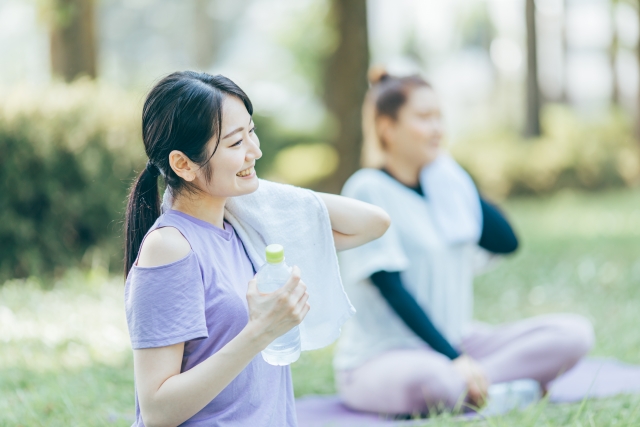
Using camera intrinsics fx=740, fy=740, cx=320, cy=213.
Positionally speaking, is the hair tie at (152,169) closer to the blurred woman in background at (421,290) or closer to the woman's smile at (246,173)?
the woman's smile at (246,173)

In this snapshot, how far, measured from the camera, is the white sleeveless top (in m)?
3.23

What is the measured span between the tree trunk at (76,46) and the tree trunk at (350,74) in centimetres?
284

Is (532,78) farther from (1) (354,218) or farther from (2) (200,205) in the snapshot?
(2) (200,205)

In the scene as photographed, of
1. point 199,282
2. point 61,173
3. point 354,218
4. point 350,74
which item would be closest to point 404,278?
point 354,218

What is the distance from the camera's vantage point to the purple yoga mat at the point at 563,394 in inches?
122

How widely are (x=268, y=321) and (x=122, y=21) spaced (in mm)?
41545

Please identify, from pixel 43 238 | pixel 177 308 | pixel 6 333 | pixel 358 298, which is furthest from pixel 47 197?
pixel 177 308

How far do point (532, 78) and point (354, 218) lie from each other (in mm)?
11937

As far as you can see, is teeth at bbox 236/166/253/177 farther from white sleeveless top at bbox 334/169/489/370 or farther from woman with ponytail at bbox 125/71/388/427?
white sleeveless top at bbox 334/169/489/370

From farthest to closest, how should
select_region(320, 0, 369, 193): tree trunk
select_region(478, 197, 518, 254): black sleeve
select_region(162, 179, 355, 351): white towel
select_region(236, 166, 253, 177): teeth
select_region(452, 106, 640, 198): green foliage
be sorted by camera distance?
select_region(452, 106, 640, 198): green foliage
select_region(320, 0, 369, 193): tree trunk
select_region(478, 197, 518, 254): black sleeve
select_region(162, 179, 355, 351): white towel
select_region(236, 166, 253, 177): teeth

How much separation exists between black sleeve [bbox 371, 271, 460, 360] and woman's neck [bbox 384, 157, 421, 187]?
527 millimetres

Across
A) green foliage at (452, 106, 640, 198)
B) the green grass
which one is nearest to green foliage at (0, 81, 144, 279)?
the green grass

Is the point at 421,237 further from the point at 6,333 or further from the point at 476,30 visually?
the point at 476,30

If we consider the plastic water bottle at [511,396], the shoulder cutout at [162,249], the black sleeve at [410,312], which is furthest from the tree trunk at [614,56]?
the shoulder cutout at [162,249]
